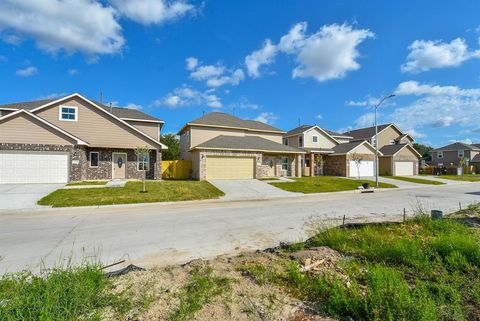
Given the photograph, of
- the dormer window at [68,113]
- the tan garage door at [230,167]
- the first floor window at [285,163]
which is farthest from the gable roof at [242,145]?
the dormer window at [68,113]

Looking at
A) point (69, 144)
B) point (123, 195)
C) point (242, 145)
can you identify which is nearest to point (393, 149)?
point (242, 145)

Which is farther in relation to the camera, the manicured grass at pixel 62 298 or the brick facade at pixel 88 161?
the brick facade at pixel 88 161

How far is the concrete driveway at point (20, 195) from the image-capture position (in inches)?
488

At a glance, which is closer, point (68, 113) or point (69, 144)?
point (69, 144)

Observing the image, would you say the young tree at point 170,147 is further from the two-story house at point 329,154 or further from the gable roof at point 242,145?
the two-story house at point 329,154

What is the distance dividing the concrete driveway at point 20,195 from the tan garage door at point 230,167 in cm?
1245

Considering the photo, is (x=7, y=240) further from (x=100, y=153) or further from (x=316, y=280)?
(x=100, y=153)

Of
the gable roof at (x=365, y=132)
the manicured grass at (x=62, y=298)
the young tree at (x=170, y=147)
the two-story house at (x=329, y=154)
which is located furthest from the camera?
the young tree at (x=170, y=147)

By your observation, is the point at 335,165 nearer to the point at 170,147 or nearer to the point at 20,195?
the point at 170,147

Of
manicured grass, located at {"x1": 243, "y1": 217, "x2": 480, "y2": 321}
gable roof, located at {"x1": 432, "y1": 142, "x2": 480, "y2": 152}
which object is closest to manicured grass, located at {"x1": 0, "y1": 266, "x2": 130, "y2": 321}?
manicured grass, located at {"x1": 243, "y1": 217, "x2": 480, "y2": 321}

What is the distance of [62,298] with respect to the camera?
312 centimetres

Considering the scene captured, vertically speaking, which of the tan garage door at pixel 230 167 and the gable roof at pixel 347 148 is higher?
the gable roof at pixel 347 148

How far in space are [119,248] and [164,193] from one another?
10.3 meters

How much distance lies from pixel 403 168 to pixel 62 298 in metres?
45.1
